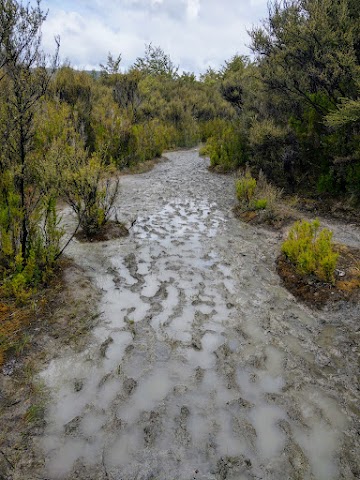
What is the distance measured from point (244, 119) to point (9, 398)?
10.6m

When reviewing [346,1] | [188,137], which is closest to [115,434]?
[346,1]

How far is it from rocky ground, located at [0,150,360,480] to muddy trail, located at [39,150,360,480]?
1 centimetres

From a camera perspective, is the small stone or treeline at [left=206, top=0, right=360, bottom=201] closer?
the small stone

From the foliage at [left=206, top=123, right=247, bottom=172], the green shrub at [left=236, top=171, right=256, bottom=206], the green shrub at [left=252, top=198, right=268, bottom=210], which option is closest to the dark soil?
the green shrub at [left=252, top=198, right=268, bottom=210]

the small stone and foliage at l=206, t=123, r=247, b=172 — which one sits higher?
foliage at l=206, t=123, r=247, b=172

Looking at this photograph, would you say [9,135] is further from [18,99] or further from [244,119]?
[244,119]

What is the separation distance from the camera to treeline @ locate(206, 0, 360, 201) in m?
6.97

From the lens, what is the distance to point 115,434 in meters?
2.50

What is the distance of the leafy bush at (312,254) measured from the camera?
4.41 meters

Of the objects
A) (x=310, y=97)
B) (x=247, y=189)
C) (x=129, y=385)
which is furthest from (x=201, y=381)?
(x=310, y=97)

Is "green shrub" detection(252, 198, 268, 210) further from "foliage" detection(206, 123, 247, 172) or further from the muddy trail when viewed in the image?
"foliage" detection(206, 123, 247, 172)

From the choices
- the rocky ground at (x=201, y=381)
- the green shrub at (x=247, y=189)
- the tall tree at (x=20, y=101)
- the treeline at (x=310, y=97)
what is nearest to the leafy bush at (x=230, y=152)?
the treeline at (x=310, y=97)

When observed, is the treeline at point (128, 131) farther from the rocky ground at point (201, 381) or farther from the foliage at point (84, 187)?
the rocky ground at point (201, 381)

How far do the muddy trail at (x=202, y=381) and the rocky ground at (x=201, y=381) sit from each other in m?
0.01
